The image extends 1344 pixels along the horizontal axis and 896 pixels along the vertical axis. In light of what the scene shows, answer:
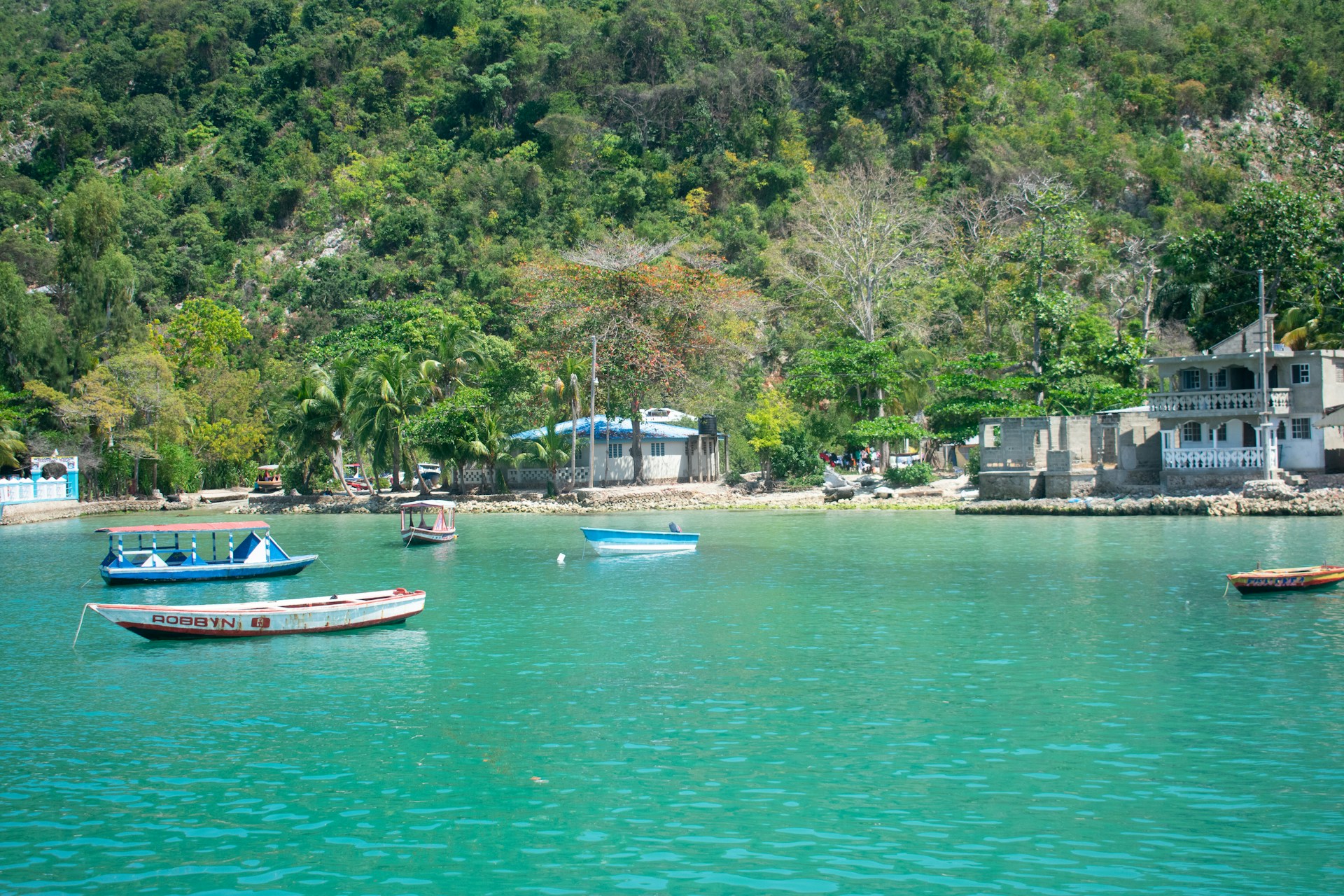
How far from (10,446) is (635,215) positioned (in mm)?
45866

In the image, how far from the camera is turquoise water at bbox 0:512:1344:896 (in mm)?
10766

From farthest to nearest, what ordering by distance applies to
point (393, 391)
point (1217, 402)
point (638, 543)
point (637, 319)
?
point (393, 391), point (637, 319), point (1217, 402), point (638, 543)

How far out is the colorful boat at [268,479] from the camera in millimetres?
64438

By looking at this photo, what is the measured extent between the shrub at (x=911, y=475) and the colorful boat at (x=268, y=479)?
113 feet

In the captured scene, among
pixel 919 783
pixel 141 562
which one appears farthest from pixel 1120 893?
pixel 141 562

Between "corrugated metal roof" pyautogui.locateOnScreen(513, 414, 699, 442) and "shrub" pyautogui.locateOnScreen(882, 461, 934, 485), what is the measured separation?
37.3 feet

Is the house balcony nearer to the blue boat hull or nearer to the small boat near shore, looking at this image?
the blue boat hull

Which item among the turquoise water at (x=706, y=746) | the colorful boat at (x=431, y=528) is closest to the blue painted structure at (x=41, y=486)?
the colorful boat at (x=431, y=528)

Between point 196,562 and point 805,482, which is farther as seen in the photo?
point 805,482

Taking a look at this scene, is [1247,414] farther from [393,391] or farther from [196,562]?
[196,562]

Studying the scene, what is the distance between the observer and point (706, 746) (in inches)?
571

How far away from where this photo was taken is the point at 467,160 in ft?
310

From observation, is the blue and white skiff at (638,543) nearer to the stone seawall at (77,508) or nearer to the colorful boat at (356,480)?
the colorful boat at (356,480)

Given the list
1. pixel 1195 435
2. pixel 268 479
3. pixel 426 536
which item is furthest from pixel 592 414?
pixel 1195 435
